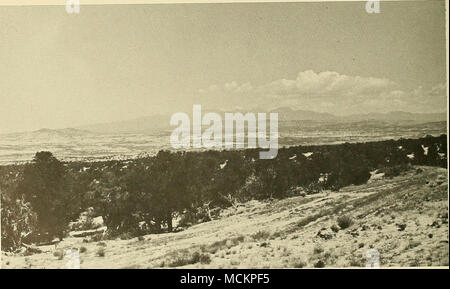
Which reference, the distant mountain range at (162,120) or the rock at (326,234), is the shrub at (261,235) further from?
the distant mountain range at (162,120)

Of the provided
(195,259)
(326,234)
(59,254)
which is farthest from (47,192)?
(326,234)

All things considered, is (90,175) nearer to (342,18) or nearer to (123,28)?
(123,28)

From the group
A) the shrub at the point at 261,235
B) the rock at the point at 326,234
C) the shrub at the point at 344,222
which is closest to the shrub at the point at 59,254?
the shrub at the point at 261,235

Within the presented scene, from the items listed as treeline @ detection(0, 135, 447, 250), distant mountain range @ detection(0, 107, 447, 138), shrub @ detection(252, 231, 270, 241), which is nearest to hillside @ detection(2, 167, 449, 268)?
shrub @ detection(252, 231, 270, 241)

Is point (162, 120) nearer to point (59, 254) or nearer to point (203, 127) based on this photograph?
point (203, 127)

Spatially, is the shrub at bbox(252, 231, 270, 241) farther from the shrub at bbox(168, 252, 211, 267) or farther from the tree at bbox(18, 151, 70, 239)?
the tree at bbox(18, 151, 70, 239)
